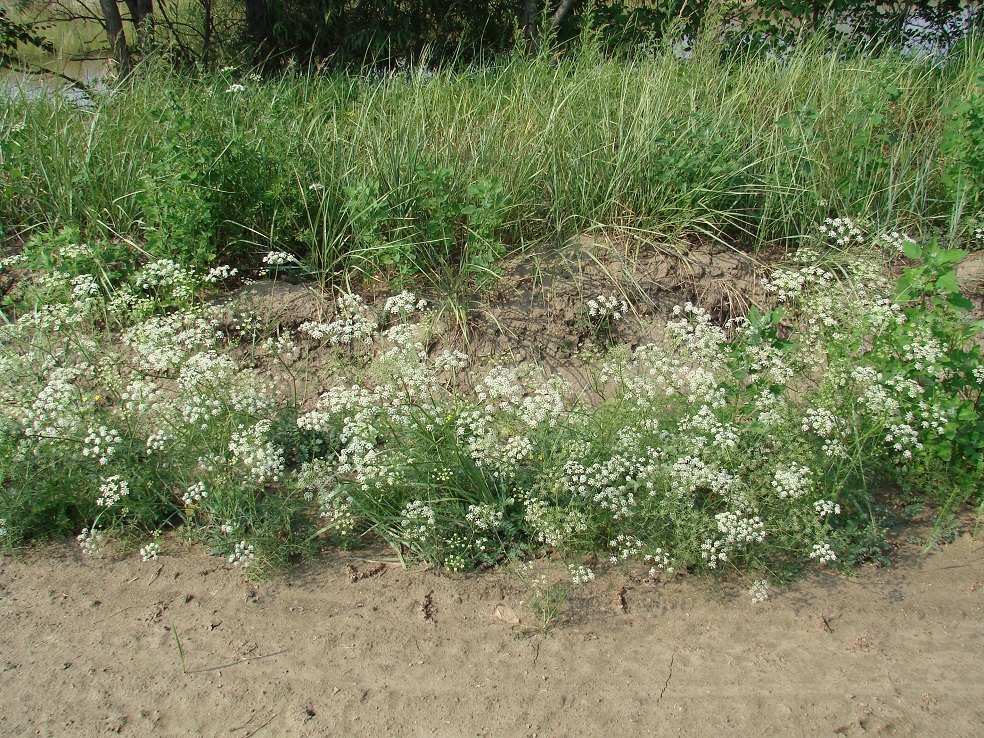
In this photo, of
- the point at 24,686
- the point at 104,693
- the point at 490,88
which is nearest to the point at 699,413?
the point at 104,693

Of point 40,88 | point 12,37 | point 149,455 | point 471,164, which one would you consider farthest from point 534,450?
point 12,37

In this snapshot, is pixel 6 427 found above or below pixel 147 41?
below

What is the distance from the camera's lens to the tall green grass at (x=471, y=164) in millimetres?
4879

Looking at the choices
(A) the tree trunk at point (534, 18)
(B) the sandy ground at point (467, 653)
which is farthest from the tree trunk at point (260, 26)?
(B) the sandy ground at point (467, 653)

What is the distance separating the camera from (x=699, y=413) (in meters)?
3.36

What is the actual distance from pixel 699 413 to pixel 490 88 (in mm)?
3846

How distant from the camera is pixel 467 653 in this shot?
292cm

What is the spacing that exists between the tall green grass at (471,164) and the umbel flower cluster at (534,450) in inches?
49.0

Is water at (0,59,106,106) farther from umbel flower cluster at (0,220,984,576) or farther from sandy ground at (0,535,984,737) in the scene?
sandy ground at (0,535,984,737)

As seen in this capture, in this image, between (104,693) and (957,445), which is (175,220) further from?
(957,445)

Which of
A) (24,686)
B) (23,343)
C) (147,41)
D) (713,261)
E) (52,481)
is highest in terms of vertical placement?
(147,41)

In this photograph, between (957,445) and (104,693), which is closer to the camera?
(104,693)

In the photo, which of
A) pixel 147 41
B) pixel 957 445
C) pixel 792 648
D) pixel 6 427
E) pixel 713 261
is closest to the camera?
pixel 792 648

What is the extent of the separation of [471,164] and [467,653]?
3259 mm
